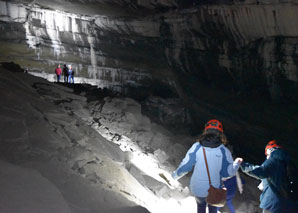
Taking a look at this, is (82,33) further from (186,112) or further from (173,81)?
(186,112)

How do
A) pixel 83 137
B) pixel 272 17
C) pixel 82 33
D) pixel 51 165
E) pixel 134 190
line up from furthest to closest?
pixel 82 33 < pixel 272 17 < pixel 83 137 < pixel 134 190 < pixel 51 165

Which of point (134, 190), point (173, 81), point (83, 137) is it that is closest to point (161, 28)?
point (173, 81)

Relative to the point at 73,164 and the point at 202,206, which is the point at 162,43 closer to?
the point at 73,164

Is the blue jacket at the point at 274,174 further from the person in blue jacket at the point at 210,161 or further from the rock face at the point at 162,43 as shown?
the rock face at the point at 162,43

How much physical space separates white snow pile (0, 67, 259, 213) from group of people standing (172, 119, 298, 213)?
76 centimetres

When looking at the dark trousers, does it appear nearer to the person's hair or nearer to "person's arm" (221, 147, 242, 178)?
"person's arm" (221, 147, 242, 178)

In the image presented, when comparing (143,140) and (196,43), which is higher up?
(196,43)

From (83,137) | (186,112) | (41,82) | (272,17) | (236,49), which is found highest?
(272,17)

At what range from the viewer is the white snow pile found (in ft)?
10.1

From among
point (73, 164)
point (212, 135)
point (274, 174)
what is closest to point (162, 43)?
point (73, 164)

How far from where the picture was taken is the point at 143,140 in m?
9.03

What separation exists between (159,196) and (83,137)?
1973 mm

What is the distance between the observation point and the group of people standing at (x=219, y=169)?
3.16 m

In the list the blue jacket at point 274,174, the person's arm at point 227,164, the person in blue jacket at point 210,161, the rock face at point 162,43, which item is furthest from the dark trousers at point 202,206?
the rock face at point 162,43
